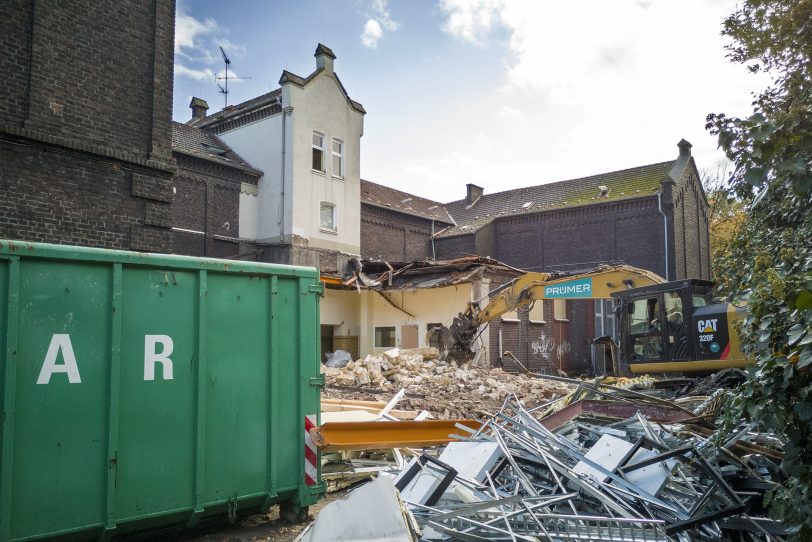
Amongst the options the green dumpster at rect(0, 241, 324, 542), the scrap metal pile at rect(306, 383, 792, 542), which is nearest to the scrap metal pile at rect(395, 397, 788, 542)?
the scrap metal pile at rect(306, 383, 792, 542)

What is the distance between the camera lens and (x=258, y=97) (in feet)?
78.9

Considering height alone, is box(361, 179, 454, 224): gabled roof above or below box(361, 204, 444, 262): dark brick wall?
above

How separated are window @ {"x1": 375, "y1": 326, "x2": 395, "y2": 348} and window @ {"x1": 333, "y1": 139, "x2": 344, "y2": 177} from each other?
635 centimetres

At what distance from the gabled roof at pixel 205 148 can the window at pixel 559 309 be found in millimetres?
12996

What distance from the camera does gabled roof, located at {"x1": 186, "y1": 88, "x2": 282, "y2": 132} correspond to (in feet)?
74.5

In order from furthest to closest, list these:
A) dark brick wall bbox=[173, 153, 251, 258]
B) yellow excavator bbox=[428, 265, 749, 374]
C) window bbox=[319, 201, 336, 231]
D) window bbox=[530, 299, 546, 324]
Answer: window bbox=[530, 299, 546, 324]
window bbox=[319, 201, 336, 231]
dark brick wall bbox=[173, 153, 251, 258]
yellow excavator bbox=[428, 265, 749, 374]

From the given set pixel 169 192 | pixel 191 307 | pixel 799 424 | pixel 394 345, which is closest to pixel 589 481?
pixel 799 424

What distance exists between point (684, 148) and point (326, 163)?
17695 millimetres

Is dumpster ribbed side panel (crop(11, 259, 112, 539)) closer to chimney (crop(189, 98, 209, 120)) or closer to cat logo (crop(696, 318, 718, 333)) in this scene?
cat logo (crop(696, 318, 718, 333))

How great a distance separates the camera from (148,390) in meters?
4.71

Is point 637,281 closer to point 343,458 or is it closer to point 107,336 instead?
point 343,458

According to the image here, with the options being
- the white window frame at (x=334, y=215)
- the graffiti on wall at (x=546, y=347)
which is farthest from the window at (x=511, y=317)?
the white window frame at (x=334, y=215)

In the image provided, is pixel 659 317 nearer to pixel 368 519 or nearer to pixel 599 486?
pixel 599 486

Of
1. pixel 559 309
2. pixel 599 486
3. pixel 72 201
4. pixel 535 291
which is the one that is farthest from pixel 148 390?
pixel 559 309
